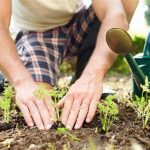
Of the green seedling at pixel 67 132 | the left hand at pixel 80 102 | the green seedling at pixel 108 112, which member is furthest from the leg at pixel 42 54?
the green seedling at pixel 67 132

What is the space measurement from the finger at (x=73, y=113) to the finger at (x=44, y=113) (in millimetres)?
95

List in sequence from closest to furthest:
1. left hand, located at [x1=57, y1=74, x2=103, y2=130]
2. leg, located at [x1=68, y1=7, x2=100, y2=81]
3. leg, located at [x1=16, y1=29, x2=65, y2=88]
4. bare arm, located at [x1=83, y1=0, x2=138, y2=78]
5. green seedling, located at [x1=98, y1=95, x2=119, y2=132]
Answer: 1. green seedling, located at [x1=98, y1=95, x2=119, y2=132]
2. left hand, located at [x1=57, y1=74, x2=103, y2=130]
3. bare arm, located at [x1=83, y1=0, x2=138, y2=78]
4. leg, located at [x1=16, y1=29, x2=65, y2=88]
5. leg, located at [x1=68, y1=7, x2=100, y2=81]

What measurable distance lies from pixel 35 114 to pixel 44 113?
49 mm

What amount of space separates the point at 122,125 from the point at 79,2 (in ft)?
4.88

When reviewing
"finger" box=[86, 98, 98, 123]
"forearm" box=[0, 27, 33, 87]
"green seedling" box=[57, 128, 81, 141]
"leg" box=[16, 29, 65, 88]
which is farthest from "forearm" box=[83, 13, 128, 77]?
"leg" box=[16, 29, 65, 88]

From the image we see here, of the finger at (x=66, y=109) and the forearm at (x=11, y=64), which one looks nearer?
the finger at (x=66, y=109)

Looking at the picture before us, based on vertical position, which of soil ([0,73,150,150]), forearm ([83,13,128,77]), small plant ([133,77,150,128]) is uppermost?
forearm ([83,13,128,77])

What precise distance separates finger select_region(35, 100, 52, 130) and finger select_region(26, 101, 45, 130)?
16 mm

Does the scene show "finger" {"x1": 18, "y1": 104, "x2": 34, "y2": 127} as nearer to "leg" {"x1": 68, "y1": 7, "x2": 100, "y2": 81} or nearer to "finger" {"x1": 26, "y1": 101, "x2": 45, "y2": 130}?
"finger" {"x1": 26, "y1": 101, "x2": 45, "y2": 130}

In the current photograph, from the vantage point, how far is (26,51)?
3.38m

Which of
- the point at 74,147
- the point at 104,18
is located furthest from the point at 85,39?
the point at 74,147

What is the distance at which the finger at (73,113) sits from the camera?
219cm

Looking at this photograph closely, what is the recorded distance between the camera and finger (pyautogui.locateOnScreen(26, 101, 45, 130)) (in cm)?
220

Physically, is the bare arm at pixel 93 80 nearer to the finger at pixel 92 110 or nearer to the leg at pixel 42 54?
the finger at pixel 92 110
